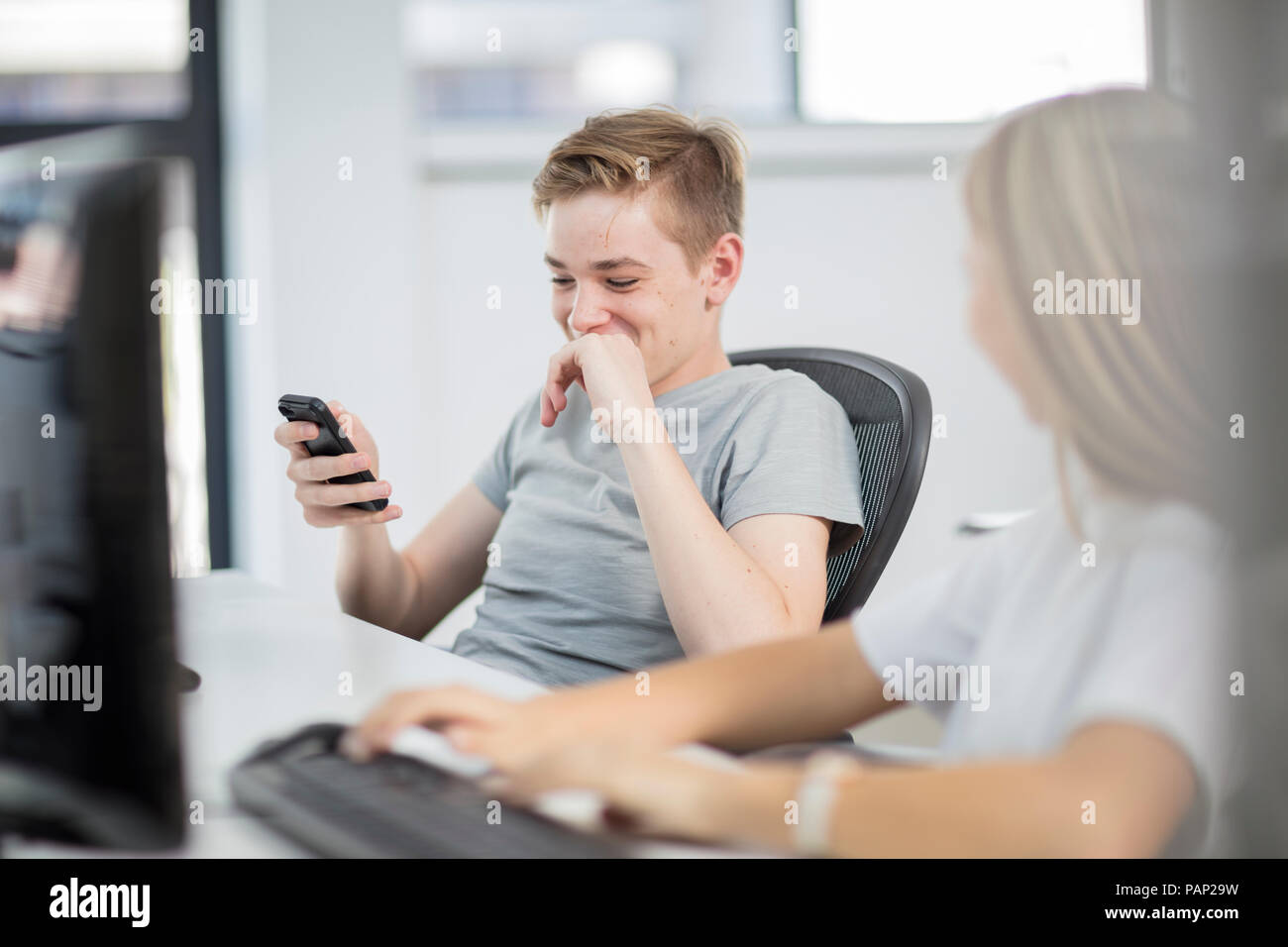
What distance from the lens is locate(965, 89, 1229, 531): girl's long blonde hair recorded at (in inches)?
18.9

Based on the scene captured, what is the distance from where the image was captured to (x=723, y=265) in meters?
1.01

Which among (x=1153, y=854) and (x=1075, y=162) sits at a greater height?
(x=1075, y=162)

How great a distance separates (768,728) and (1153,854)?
0.21m

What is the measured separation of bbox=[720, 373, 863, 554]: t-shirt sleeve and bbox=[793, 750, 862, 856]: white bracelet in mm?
414

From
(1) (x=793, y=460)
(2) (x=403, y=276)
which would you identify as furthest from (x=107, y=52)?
(1) (x=793, y=460)

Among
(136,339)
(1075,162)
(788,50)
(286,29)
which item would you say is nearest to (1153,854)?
(1075,162)

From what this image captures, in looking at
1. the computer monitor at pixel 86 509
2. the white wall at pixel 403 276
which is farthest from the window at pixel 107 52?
the computer monitor at pixel 86 509

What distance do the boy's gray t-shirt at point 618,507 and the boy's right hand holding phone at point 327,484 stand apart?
136 mm

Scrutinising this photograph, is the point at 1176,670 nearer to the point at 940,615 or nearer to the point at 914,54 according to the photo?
the point at 940,615

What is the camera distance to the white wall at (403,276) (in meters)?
1.73

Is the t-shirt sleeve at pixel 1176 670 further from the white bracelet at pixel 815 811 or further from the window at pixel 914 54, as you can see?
the window at pixel 914 54

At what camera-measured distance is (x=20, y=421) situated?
429 millimetres

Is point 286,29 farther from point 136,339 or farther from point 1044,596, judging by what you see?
point 1044,596
